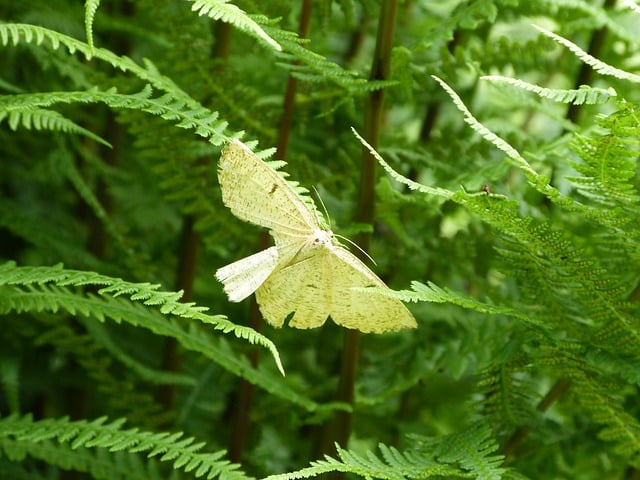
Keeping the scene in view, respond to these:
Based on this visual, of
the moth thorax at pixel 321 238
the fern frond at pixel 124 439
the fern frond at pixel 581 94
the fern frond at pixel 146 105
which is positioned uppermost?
the fern frond at pixel 581 94

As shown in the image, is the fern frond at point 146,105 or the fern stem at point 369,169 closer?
the fern frond at point 146,105

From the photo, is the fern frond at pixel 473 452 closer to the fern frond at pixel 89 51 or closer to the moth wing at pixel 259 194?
the moth wing at pixel 259 194

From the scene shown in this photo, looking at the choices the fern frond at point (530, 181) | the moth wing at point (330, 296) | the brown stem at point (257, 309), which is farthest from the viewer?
the brown stem at point (257, 309)

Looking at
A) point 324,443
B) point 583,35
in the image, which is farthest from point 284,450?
point 583,35

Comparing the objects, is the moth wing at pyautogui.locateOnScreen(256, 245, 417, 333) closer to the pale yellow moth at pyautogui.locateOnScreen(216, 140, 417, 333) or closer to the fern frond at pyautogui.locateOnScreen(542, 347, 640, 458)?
the pale yellow moth at pyautogui.locateOnScreen(216, 140, 417, 333)

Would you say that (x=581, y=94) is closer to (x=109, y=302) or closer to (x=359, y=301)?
(x=359, y=301)

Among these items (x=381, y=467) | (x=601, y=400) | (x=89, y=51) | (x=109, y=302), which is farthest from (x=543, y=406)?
(x=89, y=51)

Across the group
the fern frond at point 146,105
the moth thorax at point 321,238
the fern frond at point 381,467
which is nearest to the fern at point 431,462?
the fern frond at point 381,467
